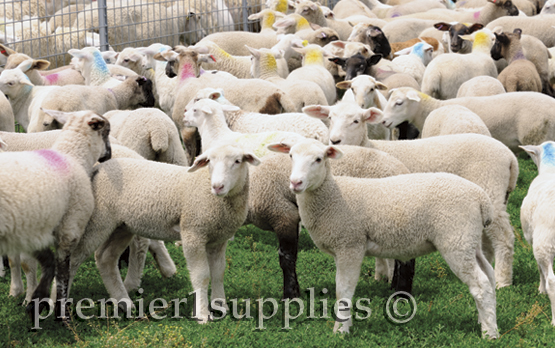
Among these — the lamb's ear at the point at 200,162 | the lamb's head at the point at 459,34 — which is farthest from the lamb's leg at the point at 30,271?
the lamb's head at the point at 459,34

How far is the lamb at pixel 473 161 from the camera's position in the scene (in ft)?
20.5

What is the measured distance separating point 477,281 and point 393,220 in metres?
0.69

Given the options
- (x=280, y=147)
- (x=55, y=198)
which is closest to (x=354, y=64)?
(x=280, y=147)

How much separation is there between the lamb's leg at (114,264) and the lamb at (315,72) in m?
4.67

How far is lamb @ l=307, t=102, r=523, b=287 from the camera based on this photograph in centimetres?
623

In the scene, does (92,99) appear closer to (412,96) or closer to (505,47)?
(412,96)

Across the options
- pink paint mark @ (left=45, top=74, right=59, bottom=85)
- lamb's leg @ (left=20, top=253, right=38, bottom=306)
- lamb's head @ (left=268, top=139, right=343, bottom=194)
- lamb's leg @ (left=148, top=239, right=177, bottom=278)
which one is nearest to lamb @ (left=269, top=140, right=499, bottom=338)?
lamb's head @ (left=268, top=139, right=343, bottom=194)

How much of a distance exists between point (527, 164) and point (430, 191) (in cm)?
523

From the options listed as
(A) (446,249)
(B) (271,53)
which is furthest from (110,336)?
(B) (271,53)

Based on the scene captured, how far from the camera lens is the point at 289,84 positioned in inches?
368

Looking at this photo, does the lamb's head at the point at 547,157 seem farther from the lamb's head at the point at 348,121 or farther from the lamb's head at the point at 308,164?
the lamb's head at the point at 308,164

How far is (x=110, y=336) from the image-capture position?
15.9 feet

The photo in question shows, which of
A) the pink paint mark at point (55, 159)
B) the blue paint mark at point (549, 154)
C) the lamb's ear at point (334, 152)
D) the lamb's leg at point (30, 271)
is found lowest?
the lamb's leg at point (30, 271)

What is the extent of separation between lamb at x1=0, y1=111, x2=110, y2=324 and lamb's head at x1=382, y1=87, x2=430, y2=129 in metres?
3.60
